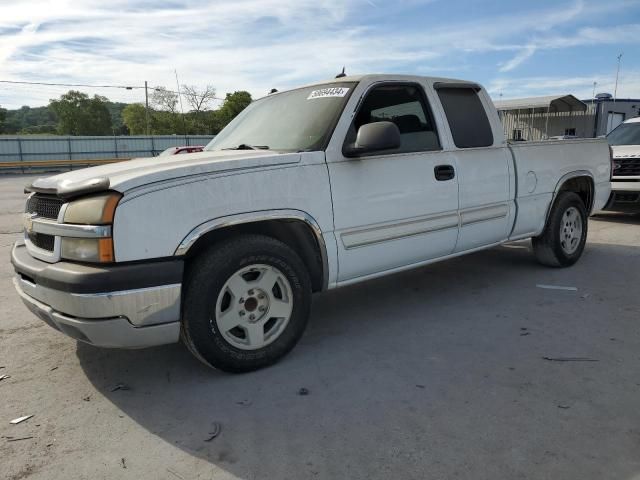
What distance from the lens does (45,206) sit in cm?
321

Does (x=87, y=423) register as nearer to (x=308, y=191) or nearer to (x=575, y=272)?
(x=308, y=191)

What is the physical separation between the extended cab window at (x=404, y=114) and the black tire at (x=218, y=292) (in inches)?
48.2

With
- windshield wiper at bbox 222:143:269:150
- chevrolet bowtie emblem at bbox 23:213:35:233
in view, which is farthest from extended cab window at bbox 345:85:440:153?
chevrolet bowtie emblem at bbox 23:213:35:233

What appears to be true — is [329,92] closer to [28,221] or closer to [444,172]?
[444,172]

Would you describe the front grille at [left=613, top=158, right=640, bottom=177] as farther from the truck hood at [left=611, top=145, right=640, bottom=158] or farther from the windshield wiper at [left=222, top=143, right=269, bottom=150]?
the windshield wiper at [left=222, top=143, right=269, bottom=150]

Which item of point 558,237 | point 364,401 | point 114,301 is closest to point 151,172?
point 114,301

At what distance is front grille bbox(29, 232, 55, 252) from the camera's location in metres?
3.10

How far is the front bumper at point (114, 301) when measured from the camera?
273 cm

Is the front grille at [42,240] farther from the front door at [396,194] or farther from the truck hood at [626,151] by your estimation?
the truck hood at [626,151]

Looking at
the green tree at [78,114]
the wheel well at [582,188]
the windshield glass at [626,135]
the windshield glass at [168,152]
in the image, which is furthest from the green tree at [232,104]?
the wheel well at [582,188]

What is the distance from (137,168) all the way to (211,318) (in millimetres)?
1054

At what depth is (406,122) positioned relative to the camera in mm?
4168

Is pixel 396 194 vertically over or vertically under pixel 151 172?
under

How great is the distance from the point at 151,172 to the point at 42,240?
92 cm
